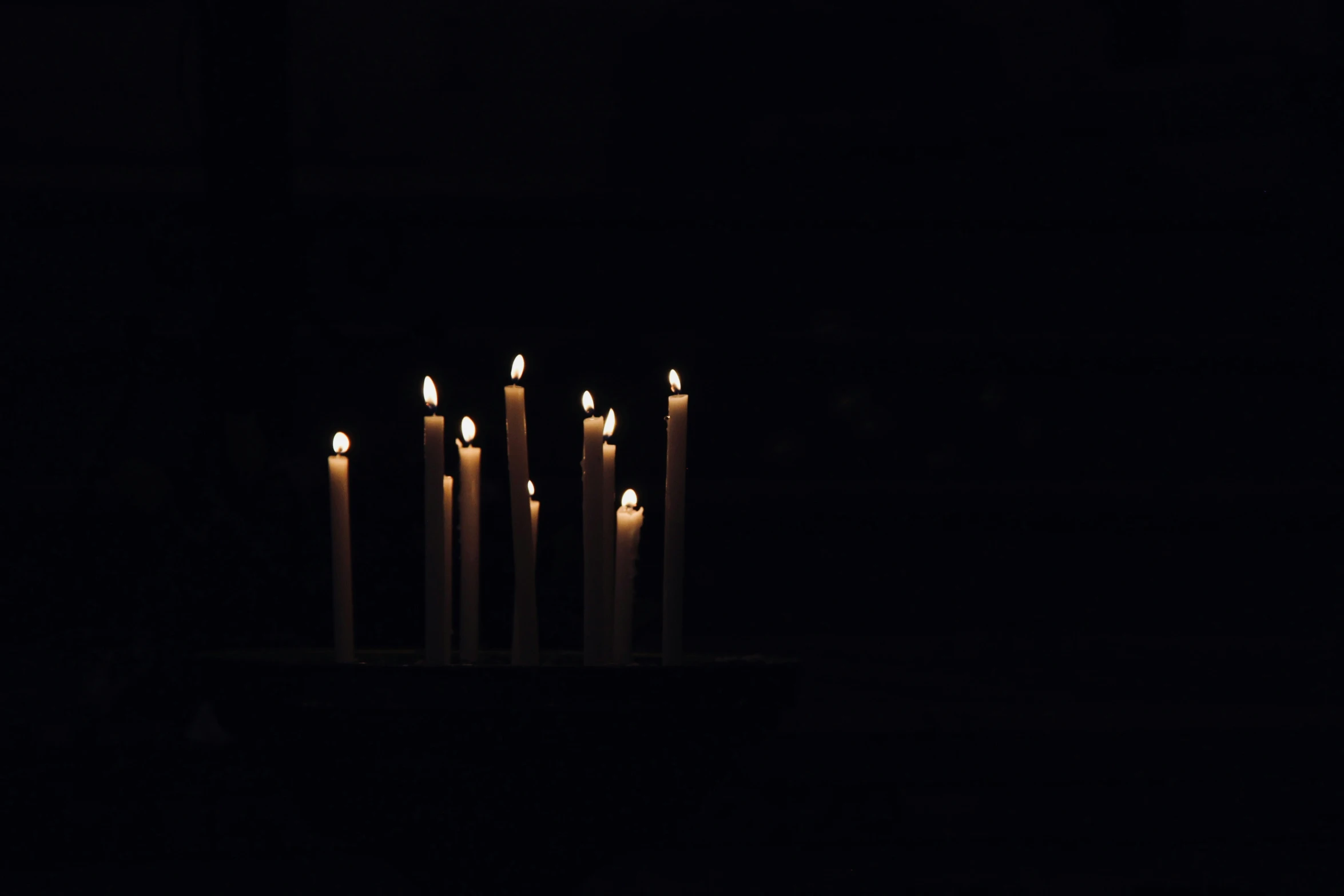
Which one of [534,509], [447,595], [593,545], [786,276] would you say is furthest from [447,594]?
[786,276]

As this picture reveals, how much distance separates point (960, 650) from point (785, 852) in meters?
0.33

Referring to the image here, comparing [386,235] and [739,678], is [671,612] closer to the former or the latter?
[739,678]

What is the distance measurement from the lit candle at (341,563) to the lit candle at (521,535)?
117 mm

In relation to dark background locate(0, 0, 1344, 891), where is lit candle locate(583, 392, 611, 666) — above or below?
below

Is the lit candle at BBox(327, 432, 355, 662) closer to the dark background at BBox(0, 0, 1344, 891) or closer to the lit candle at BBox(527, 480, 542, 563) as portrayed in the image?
the lit candle at BBox(527, 480, 542, 563)

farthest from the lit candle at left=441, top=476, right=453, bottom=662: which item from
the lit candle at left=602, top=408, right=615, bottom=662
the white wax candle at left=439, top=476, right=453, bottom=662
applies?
the lit candle at left=602, top=408, right=615, bottom=662

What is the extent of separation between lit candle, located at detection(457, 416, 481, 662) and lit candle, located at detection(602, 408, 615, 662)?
85 mm

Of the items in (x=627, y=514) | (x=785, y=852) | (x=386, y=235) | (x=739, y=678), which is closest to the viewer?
(x=739, y=678)

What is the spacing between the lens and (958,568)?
148 centimetres

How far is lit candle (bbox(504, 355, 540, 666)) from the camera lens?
767mm

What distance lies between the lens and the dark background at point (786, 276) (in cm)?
141

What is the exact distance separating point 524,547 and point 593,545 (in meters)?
0.05

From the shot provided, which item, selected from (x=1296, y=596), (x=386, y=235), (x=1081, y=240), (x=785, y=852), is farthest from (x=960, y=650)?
(x=386, y=235)

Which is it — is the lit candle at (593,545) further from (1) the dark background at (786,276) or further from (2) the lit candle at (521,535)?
(1) the dark background at (786,276)
